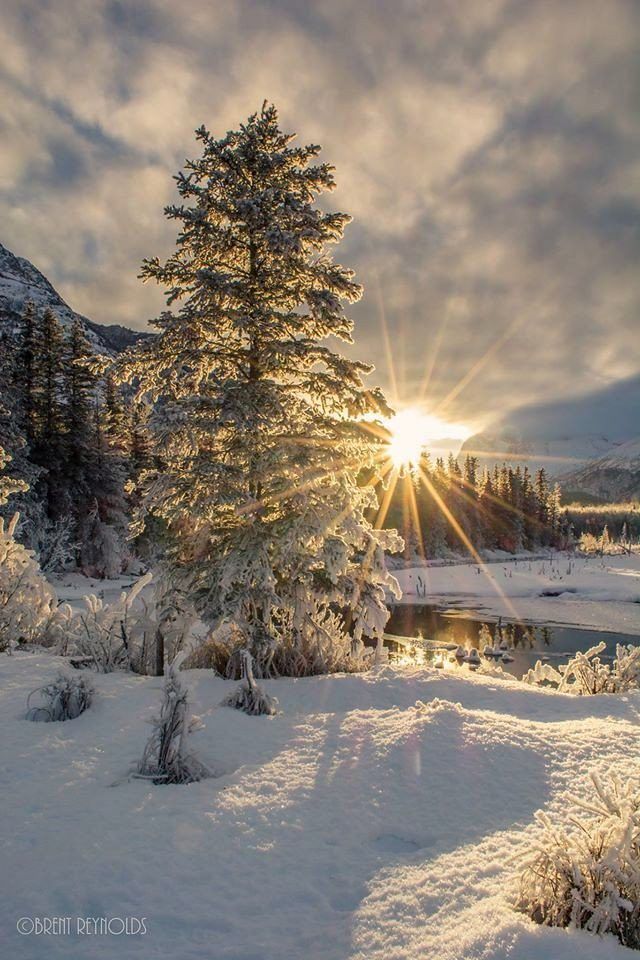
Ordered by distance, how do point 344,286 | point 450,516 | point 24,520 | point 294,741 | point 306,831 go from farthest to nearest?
point 450,516 → point 24,520 → point 344,286 → point 294,741 → point 306,831

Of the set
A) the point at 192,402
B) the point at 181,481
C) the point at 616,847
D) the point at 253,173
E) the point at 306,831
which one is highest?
the point at 253,173

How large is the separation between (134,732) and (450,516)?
7955 cm

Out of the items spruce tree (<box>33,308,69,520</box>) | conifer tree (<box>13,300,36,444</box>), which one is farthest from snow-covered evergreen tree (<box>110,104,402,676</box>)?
conifer tree (<box>13,300,36,444</box>)

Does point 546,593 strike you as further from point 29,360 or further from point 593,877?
point 593,877

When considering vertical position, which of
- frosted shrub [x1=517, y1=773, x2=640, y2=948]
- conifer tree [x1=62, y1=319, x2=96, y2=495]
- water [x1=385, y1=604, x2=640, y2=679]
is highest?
conifer tree [x1=62, y1=319, x2=96, y2=495]

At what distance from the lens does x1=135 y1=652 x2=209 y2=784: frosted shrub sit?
3.69 m

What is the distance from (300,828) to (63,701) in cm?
282

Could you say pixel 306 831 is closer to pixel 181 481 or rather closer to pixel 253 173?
pixel 181 481

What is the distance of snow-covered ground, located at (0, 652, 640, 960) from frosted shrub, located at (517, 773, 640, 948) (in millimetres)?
113

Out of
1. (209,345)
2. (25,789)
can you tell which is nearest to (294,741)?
(25,789)

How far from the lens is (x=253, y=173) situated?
8.17m

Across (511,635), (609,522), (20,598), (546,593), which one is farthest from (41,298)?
(20,598)

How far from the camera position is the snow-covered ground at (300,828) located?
2219mm

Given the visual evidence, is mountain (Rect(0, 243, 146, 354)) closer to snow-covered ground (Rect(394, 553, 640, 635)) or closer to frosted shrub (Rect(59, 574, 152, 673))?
snow-covered ground (Rect(394, 553, 640, 635))
